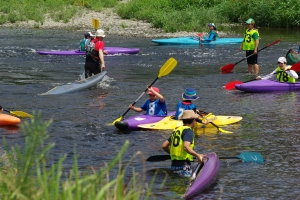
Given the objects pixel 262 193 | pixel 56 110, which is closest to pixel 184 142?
pixel 262 193

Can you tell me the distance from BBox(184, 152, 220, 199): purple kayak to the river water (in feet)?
0.39

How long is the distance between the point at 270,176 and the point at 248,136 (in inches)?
87.2

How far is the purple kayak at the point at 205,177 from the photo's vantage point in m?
6.91

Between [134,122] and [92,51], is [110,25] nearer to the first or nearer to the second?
[92,51]

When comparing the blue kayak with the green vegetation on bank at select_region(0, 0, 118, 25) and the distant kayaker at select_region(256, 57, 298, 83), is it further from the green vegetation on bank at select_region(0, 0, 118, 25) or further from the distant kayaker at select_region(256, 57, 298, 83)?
the green vegetation on bank at select_region(0, 0, 118, 25)

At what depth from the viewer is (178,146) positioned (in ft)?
24.1

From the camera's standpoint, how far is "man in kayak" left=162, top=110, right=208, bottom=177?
716 centimetres

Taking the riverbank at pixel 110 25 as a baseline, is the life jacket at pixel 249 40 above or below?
above

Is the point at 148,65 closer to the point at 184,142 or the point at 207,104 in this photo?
the point at 207,104

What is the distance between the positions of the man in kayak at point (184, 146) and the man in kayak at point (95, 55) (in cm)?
621

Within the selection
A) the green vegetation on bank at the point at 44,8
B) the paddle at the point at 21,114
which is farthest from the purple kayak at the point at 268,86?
the green vegetation on bank at the point at 44,8

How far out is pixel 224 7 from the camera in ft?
110

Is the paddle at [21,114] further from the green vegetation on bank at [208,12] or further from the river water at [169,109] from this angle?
the green vegetation on bank at [208,12]

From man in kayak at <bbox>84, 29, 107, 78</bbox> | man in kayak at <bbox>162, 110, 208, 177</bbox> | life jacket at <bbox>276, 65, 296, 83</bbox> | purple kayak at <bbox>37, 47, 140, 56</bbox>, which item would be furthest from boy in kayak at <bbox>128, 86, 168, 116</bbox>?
purple kayak at <bbox>37, 47, 140, 56</bbox>
